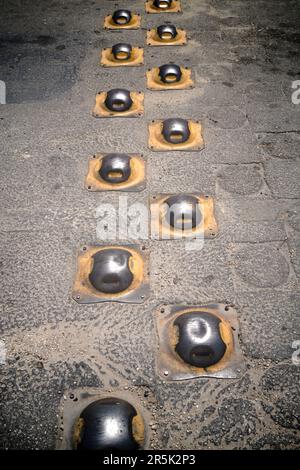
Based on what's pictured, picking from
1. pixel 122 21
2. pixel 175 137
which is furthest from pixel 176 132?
pixel 122 21

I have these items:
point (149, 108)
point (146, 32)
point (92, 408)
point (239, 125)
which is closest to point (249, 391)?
point (92, 408)

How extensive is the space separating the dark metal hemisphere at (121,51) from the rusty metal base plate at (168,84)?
43 centimetres

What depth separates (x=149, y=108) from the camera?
3.72 meters

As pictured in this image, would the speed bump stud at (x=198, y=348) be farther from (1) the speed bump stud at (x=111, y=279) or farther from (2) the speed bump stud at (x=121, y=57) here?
(2) the speed bump stud at (x=121, y=57)

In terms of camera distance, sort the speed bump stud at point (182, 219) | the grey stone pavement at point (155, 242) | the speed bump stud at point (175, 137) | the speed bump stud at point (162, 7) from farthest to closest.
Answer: the speed bump stud at point (162, 7)
the speed bump stud at point (175, 137)
the speed bump stud at point (182, 219)
the grey stone pavement at point (155, 242)

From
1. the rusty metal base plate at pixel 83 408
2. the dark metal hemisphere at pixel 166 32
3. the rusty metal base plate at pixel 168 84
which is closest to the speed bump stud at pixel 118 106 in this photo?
the rusty metal base plate at pixel 168 84

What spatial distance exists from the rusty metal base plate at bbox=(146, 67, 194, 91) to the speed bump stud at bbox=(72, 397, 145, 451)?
322cm

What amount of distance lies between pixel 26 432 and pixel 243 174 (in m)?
2.42

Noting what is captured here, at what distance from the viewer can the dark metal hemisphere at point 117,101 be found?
12.1 feet

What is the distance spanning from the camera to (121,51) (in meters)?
4.31

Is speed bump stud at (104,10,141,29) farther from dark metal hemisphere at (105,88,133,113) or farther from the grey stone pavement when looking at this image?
dark metal hemisphere at (105,88,133,113)

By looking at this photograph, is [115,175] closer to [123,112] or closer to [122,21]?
[123,112]

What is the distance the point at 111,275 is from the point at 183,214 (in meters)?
0.74

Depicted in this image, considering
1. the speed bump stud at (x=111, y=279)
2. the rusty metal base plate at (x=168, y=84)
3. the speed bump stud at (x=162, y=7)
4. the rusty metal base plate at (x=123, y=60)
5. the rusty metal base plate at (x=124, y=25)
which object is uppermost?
the speed bump stud at (x=162, y=7)
